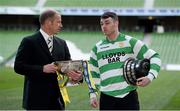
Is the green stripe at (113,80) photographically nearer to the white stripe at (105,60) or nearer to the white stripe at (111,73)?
the white stripe at (111,73)

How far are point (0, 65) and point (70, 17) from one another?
13.4 m

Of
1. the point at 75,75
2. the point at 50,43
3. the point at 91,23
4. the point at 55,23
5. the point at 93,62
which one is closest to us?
the point at 75,75

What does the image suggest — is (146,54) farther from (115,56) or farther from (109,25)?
(109,25)

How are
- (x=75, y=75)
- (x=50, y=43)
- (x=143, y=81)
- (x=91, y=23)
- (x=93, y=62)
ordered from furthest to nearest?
1. (x=91, y=23)
2. (x=93, y=62)
3. (x=50, y=43)
4. (x=75, y=75)
5. (x=143, y=81)

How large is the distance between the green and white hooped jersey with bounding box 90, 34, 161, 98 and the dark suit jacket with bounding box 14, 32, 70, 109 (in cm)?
51

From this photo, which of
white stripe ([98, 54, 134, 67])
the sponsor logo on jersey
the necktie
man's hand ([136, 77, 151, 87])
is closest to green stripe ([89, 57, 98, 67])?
white stripe ([98, 54, 134, 67])

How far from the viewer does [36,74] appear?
5.03m

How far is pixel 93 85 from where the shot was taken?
17.7 ft

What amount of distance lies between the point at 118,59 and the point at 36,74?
2.87ft

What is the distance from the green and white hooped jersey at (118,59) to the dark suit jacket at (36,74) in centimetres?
51

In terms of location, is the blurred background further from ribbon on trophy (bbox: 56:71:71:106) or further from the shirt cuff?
the shirt cuff

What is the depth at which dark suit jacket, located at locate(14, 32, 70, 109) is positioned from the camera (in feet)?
16.5

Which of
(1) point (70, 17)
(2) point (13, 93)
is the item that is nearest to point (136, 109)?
(2) point (13, 93)

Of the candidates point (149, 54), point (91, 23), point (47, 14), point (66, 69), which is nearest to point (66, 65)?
point (66, 69)
